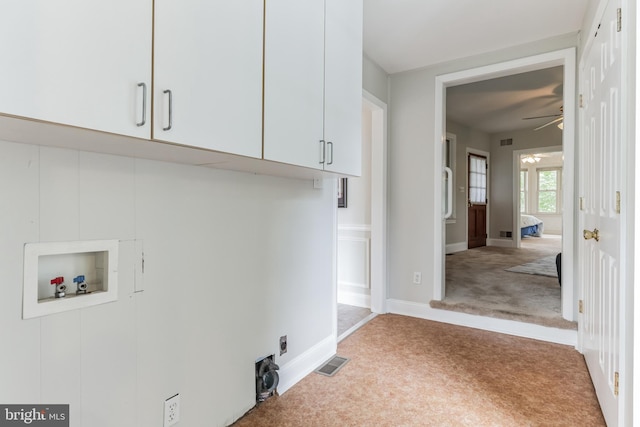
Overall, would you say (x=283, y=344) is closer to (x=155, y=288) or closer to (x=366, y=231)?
(x=155, y=288)

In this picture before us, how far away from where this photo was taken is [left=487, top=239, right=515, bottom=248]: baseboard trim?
735 centimetres

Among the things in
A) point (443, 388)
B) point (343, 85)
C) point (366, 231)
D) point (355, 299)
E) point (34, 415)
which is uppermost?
point (343, 85)

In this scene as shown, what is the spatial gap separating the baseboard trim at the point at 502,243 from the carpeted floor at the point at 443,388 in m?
5.21

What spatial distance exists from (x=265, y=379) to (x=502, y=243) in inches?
281

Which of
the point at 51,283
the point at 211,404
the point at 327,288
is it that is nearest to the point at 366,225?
the point at 327,288

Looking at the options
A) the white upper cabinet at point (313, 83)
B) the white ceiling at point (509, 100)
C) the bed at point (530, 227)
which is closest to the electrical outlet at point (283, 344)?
the white upper cabinet at point (313, 83)

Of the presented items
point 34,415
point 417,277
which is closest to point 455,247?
point 417,277

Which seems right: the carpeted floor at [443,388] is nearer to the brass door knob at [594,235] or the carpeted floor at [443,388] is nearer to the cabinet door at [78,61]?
the brass door knob at [594,235]

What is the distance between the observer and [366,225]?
11.8ft

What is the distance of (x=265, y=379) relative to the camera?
1.81 metres

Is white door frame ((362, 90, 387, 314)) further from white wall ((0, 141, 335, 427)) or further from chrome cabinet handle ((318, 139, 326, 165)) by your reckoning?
chrome cabinet handle ((318, 139, 326, 165))

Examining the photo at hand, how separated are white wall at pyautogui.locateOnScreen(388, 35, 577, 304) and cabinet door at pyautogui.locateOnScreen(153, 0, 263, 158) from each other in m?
2.35

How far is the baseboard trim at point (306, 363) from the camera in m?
2.01

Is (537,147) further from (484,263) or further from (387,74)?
(387,74)
